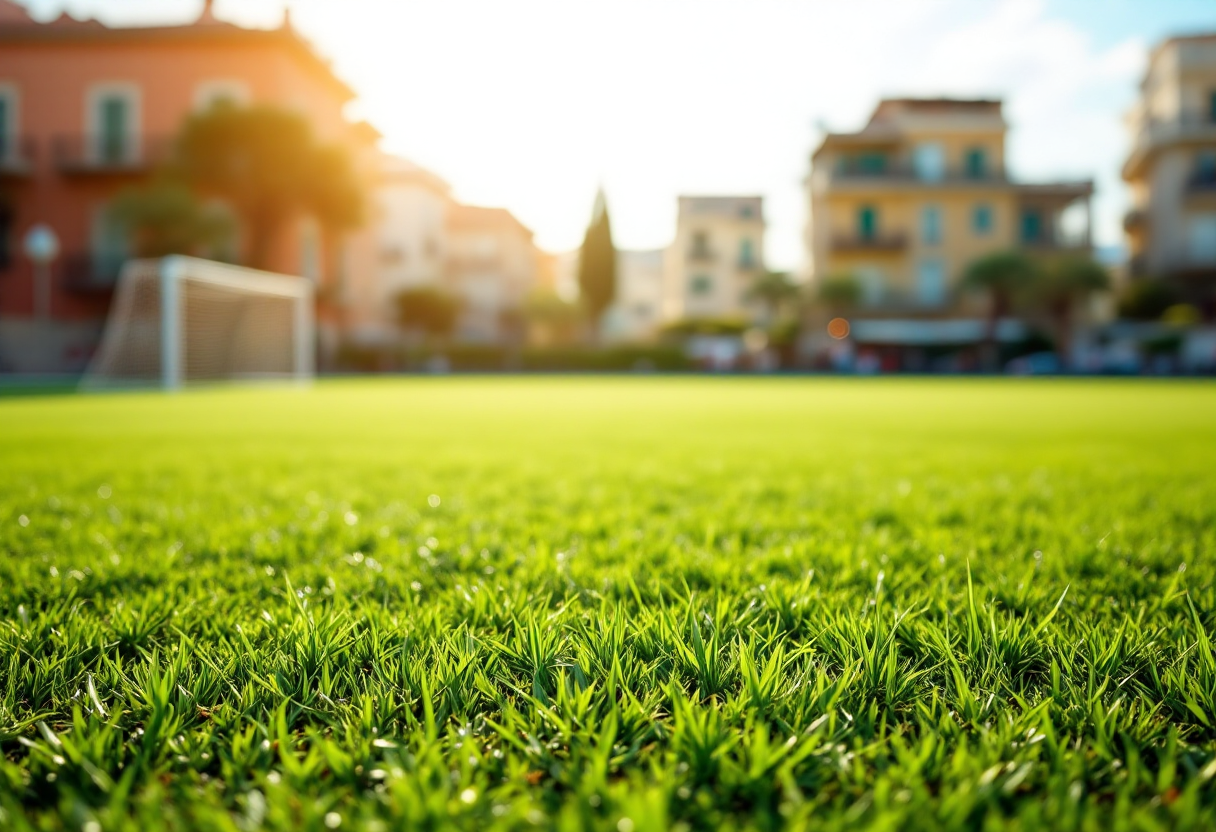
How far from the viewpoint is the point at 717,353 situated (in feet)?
129

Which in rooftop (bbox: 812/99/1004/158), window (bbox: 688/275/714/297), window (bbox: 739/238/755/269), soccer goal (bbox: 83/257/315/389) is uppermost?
rooftop (bbox: 812/99/1004/158)

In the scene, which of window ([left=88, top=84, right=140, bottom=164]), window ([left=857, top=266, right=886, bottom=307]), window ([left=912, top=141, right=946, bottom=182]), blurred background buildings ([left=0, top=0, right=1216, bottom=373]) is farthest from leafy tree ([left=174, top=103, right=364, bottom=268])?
window ([left=912, top=141, right=946, bottom=182])

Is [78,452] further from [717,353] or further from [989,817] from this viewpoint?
[717,353]

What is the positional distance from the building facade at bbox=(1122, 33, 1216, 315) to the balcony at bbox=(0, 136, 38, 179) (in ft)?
161

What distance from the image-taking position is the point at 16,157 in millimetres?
26891

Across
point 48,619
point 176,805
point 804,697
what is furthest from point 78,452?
point 804,697

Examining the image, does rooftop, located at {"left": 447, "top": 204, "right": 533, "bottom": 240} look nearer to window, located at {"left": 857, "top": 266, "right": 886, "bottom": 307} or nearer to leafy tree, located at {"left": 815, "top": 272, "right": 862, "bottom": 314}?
leafy tree, located at {"left": 815, "top": 272, "right": 862, "bottom": 314}

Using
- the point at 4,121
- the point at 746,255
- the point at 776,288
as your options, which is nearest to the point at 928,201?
the point at 776,288

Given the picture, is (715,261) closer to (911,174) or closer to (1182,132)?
(911,174)

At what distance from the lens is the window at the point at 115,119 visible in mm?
27355

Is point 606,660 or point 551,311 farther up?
point 551,311

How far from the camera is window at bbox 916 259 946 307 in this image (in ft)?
141

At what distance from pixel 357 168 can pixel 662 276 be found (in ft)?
142

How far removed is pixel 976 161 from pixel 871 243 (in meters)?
Result: 7.55
